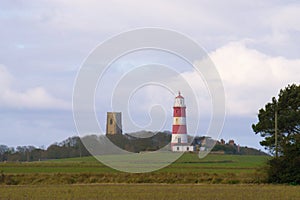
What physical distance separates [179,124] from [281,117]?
127 ft

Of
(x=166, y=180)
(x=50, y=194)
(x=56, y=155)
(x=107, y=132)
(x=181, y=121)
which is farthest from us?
(x=56, y=155)

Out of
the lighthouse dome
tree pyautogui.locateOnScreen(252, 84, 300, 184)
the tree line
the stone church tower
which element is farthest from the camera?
the tree line

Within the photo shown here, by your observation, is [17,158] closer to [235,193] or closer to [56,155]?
[56,155]

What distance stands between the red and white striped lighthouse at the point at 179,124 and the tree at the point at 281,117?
3557cm

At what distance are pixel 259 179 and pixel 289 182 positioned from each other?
293 cm

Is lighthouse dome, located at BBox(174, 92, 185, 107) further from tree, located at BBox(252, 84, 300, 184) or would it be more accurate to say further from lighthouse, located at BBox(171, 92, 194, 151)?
tree, located at BBox(252, 84, 300, 184)

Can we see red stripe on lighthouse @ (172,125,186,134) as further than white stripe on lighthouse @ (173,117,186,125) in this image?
No

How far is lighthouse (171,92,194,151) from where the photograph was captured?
102688mm

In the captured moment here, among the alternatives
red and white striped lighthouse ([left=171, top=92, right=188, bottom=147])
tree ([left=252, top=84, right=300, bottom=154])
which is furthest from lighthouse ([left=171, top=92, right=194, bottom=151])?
tree ([left=252, top=84, right=300, bottom=154])

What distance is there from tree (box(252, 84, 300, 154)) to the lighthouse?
3558cm

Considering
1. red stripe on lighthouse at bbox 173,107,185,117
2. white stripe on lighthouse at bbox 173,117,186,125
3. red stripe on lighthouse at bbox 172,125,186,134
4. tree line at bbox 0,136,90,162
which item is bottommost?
tree line at bbox 0,136,90,162

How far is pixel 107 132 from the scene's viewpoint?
86562 millimetres

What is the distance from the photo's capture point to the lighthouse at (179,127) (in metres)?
103

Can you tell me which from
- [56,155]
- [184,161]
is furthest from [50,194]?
[56,155]
